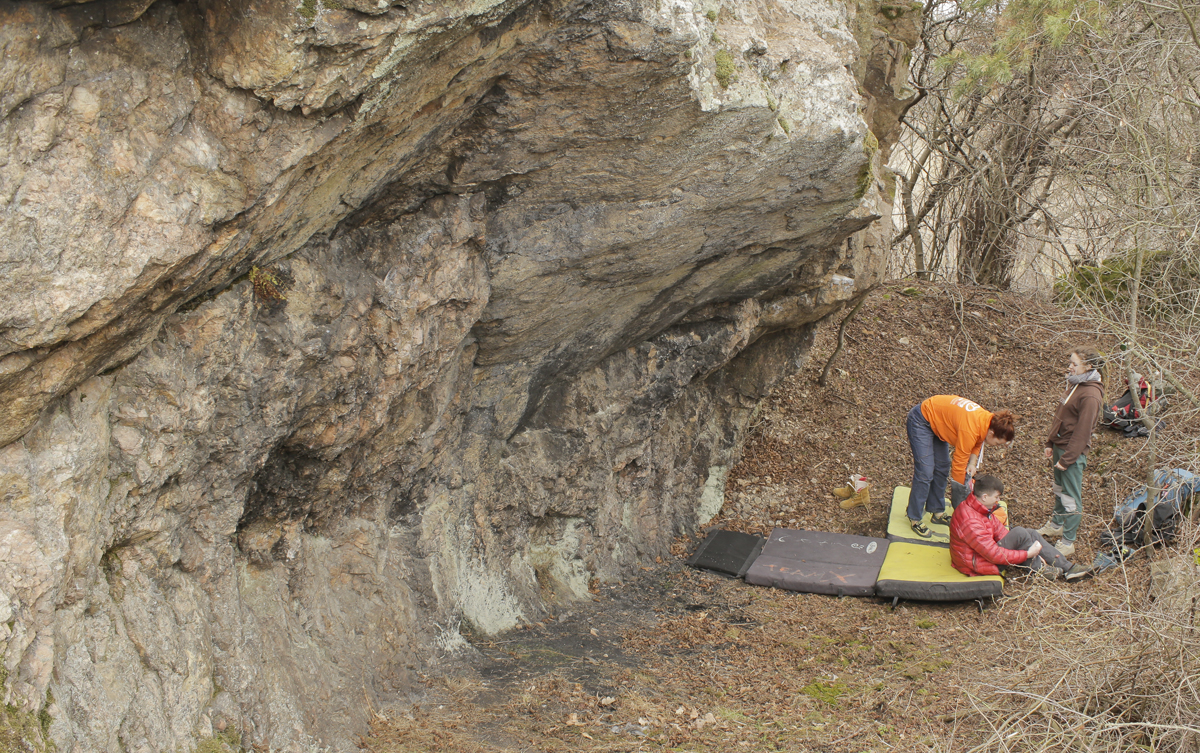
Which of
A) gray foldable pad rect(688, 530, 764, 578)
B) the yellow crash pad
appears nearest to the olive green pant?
the yellow crash pad

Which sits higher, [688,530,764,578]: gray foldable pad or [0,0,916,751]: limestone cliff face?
[0,0,916,751]: limestone cliff face

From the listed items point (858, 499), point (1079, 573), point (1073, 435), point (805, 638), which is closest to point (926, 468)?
point (858, 499)

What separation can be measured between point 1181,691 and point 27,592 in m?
4.51

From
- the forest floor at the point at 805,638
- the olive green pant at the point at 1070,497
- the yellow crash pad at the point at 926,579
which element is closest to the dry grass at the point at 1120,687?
the forest floor at the point at 805,638

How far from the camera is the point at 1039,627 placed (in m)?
4.22

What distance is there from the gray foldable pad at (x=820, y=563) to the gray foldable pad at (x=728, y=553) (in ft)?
0.36

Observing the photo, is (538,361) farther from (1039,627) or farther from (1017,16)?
(1017,16)

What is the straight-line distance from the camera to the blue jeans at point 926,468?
278 inches

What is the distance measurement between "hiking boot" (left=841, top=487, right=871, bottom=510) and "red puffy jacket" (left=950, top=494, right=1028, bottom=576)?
1.88 meters

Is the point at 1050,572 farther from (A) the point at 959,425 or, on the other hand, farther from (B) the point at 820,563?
(B) the point at 820,563

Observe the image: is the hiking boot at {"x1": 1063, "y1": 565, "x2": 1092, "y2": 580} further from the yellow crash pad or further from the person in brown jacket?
the yellow crash pad

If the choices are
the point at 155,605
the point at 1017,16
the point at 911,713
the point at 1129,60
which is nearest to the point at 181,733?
the point at 155,605

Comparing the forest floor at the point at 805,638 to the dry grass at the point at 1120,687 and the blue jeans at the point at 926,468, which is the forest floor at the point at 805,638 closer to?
the dry grass at the point at 1120,687

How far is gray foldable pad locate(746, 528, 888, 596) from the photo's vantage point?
247 inches
